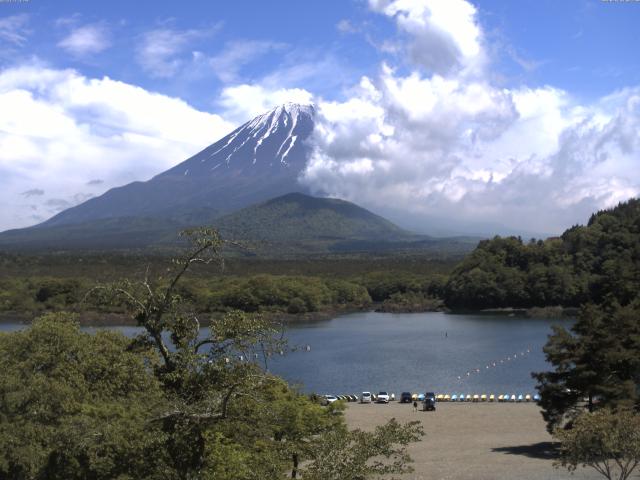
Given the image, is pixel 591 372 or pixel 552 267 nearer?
pixel 591 372

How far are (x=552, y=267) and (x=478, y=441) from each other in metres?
51.0

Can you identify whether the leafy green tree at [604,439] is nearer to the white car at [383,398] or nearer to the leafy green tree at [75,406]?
the leafy green tree at [75,406]

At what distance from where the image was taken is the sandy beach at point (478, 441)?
1673cm

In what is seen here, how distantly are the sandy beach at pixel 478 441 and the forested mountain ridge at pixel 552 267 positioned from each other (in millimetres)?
40224

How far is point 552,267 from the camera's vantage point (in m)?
68.8

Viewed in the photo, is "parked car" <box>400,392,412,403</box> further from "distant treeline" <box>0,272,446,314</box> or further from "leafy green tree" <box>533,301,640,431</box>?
"distant treeline" <box>0,272,446,314</box>

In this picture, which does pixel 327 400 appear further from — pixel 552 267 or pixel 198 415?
pixel 552 267

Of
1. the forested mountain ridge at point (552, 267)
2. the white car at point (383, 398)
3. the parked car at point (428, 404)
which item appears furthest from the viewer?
the forested mountain ridge at point (552, 267)

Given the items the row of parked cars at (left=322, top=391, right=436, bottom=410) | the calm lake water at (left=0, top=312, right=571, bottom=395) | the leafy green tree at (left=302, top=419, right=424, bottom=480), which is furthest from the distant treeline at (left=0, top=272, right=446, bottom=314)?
the leafy green tree at (left=302, top=419, right=424, bottom=480)

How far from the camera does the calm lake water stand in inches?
1328

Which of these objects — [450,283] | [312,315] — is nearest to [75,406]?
[312,315]

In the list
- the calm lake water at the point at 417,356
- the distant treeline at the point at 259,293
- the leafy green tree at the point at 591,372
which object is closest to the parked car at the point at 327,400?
the calm lake water at the point at 417,356

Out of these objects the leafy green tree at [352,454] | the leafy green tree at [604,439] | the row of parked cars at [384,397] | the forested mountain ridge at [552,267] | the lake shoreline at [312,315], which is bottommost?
the row of parked cars at [384,397]

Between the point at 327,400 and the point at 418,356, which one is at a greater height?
the point at 327,400
